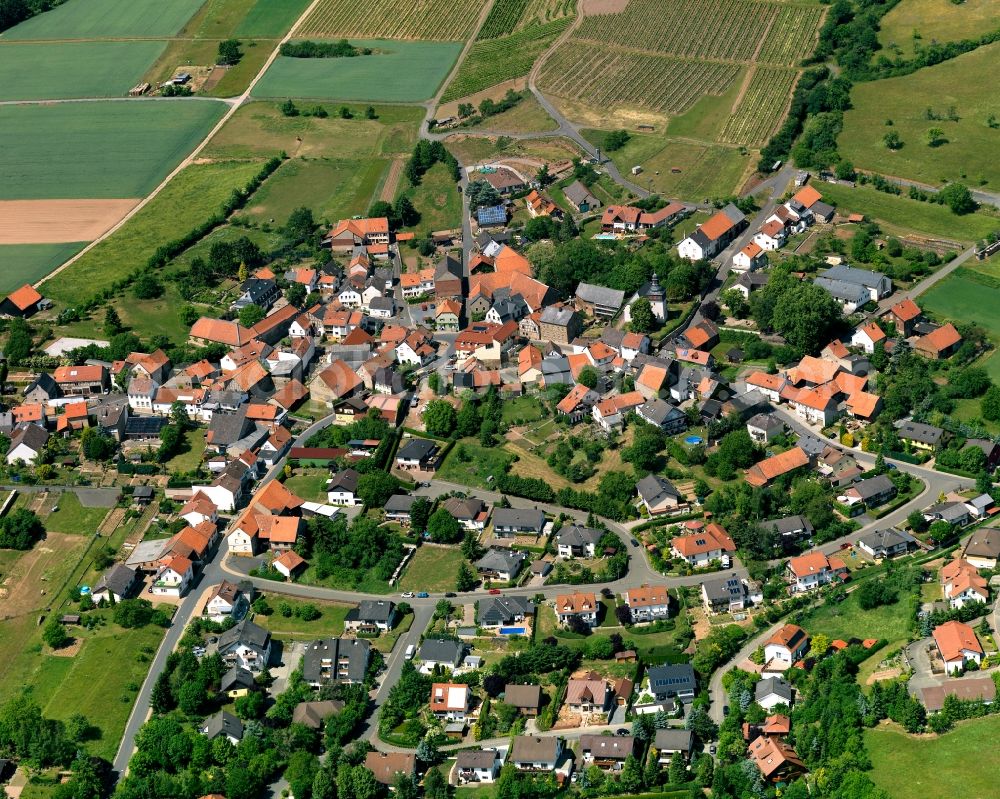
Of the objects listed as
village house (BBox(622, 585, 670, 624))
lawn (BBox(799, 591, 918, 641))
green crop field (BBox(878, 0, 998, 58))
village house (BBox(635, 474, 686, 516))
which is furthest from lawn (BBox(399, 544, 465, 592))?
green crop field (BBox(878, 0, 998, 58))

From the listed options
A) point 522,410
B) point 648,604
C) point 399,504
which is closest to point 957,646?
point 648,604

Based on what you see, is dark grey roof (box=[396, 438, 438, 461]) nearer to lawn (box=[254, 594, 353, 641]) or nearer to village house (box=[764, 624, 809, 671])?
lawn (box=[254, 594, 353, 641])

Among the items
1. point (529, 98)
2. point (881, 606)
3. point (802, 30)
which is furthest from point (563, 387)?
point (802, 30)

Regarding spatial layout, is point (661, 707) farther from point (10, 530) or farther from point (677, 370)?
point (10, 530)

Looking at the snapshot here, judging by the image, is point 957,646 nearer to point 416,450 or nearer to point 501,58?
point 416,450

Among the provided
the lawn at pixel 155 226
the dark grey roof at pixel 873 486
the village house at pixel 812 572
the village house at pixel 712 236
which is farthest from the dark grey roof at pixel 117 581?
the village house at pixel 712 236

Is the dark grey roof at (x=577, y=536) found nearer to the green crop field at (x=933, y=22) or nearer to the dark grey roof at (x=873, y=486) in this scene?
the dark grey roof at (x=873, y=486)

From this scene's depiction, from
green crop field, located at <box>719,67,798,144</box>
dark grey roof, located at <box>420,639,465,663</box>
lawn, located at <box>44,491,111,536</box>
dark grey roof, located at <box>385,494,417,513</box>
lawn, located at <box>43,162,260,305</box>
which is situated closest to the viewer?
dark grey roof, located at <box>420,639,465,663</box>
